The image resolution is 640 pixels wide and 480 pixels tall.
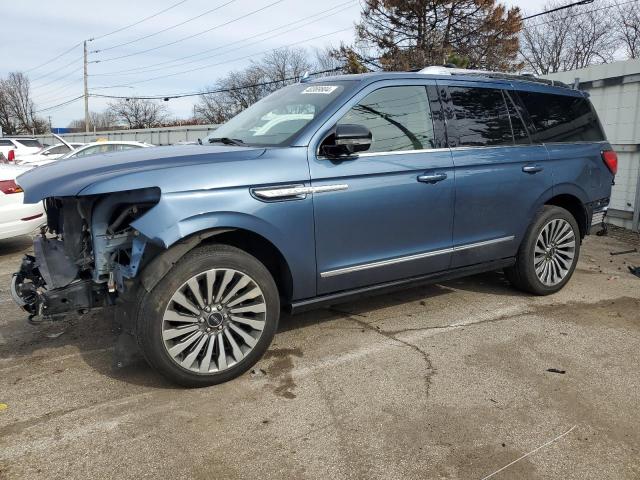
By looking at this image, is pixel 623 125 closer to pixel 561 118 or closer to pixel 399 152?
pixel 561 118

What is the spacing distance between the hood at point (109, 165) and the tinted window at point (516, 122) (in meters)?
2.44

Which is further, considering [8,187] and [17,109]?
[17,109]

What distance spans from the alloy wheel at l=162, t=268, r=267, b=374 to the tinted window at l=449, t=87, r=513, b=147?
215 centimetres

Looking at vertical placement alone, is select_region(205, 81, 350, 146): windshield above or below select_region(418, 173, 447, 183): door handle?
above

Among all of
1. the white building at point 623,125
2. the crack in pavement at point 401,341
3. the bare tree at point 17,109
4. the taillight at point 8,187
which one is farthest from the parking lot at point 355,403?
the bare tree at point 17,109

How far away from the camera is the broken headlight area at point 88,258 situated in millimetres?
3016

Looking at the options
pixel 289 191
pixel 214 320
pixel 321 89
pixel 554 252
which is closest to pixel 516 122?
pixel 554 252

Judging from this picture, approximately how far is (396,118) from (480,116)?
3.03 ft

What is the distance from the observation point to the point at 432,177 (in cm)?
394

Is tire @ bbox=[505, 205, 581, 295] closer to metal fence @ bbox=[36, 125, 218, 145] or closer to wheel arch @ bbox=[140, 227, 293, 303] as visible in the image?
wheel arch @ bbox=[140, 227, 293, 303]

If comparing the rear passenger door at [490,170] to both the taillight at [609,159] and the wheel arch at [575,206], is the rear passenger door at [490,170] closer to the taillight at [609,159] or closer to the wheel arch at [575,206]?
the wheel arch at [575,206]

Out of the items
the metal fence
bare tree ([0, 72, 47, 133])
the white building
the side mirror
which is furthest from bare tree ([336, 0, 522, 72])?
bare tree ([0, 72, 47, 133])

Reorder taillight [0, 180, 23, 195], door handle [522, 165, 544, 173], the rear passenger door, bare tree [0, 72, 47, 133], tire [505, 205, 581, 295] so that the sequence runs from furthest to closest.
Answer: bare tree [0, 72, 47, 133]
taillight [0, 180, 23, 195]
tire [505, 205, 581, 295]
door handle [522, 165, 544, 173]
the rear passenger door

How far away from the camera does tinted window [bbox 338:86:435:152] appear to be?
374 cm
